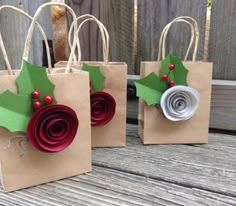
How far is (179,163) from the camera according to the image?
0.64 meters

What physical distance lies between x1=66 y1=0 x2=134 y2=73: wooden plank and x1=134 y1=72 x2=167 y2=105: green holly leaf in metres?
0.25

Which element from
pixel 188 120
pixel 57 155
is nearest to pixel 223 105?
pixel 188 120

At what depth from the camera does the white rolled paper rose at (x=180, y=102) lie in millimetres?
704

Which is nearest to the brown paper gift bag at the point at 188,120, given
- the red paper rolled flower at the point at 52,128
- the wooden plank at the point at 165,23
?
the wooden plank at the point at 165,23

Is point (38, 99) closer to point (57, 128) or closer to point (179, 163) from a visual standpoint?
point (57, 128)

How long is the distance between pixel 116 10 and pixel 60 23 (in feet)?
0.65

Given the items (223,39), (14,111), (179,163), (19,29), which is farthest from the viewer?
(19,29)

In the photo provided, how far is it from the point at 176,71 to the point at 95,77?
0.67 ft

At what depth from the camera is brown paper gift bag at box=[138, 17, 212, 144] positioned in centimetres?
72

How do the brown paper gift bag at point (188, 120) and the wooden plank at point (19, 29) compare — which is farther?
the wooden plank at point (19, 29)

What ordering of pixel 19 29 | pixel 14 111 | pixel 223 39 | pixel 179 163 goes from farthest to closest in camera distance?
1. pixel 19 29
2. pixel 223 39
3. pixel 179 163
4. pixel 14 111

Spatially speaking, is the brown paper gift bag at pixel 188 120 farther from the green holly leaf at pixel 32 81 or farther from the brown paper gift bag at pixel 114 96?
the green holly leaf at pixel 32 81

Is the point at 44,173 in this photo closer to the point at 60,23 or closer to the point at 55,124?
the point at 55,124

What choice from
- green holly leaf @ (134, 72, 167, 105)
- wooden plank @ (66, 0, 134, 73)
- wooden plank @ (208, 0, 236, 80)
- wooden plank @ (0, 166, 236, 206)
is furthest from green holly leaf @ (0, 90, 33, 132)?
wooden plank @ (208, 0, 236, 80)
